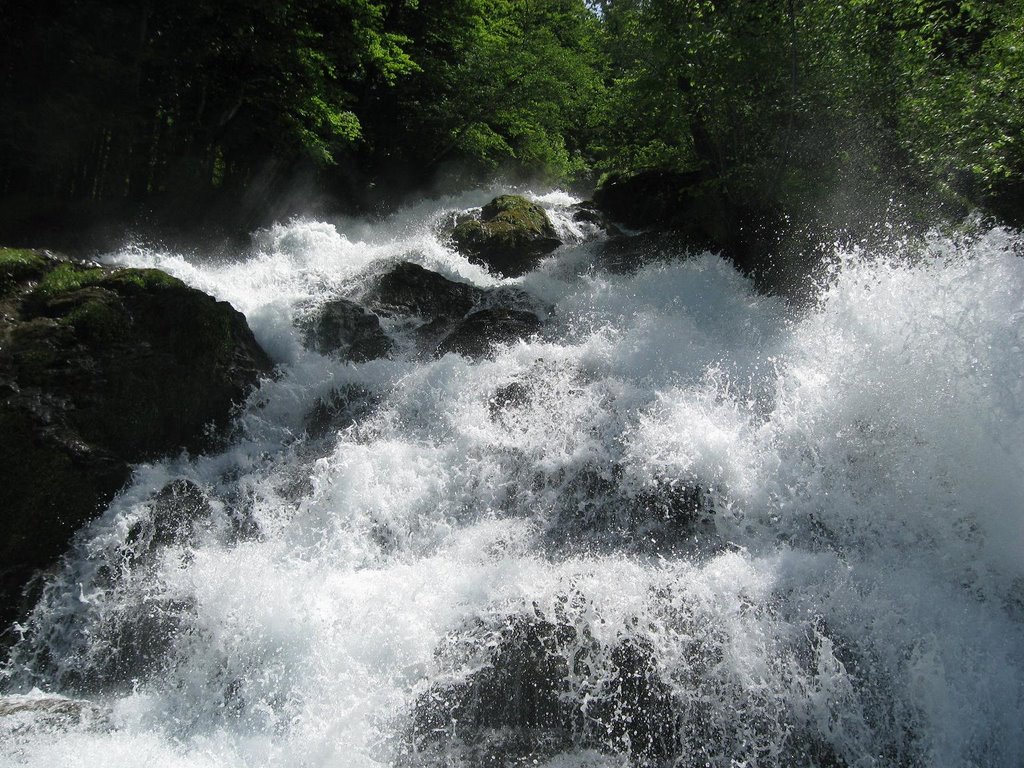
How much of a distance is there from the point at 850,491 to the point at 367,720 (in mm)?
4290

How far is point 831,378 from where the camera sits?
6559 millimetres

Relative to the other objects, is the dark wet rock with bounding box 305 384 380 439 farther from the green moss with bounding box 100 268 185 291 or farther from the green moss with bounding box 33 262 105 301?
the green moss with bounding box 33 262 105 301

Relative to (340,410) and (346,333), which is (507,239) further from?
(340,410)

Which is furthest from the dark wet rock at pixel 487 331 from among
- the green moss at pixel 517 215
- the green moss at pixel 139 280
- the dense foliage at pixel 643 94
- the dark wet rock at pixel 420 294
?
the dense foliage at pixel 643 94

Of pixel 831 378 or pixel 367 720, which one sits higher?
pixel 831 378

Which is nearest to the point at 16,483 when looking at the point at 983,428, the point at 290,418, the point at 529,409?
the point at 290,418

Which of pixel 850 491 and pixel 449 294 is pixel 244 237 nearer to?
pixel 449 294

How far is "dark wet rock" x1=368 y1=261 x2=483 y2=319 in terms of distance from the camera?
933 cm

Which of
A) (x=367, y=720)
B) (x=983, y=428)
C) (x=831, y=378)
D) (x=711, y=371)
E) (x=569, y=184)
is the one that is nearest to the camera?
(x=367, y=720)

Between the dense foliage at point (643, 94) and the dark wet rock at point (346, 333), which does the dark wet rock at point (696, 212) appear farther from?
the dark wet rock at point (346, 333)

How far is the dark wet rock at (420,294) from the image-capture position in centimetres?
933

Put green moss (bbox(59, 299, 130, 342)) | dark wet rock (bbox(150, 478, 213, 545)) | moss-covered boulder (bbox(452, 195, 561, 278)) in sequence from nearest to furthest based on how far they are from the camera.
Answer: dark wet rock (bbox(150, 478, 213, 545))
green moss (bbox(59, 299, 130, 342))
moss-covered boulder (bbox(452, 195, 561, 278))

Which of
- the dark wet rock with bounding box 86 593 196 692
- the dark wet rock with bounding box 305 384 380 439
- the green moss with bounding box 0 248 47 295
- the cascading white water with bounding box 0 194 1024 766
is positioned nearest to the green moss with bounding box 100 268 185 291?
the green moss with bounding box 0 248 47 295

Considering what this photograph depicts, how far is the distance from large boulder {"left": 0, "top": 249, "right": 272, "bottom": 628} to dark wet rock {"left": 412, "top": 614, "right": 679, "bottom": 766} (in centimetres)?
385
